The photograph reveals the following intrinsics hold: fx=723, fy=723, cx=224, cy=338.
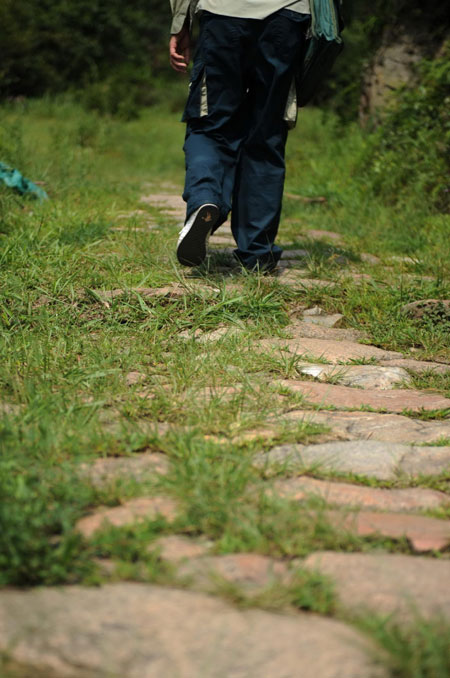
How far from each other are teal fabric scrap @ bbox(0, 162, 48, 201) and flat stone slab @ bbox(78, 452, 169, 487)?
3.12 metres

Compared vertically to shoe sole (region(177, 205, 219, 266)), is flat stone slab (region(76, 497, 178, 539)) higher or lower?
lower

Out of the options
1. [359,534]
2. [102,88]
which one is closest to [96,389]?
[359,534]

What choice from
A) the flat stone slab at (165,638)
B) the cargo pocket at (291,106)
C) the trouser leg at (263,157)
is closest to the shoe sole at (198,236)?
the trouser leg at (263,157)

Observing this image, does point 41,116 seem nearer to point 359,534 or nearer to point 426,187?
point 426,187

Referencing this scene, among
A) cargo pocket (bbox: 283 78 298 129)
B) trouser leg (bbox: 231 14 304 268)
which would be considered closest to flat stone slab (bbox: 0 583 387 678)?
trouser leg (bbox: 231 14 304 268)

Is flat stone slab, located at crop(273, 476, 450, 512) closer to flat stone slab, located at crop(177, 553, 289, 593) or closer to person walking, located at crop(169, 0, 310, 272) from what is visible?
flat stone slab, located at crop(177, 553, 289, 593)

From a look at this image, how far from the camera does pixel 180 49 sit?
9.79 ft

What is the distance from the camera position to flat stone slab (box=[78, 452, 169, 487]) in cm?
141

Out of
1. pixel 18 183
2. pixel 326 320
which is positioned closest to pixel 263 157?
pixel 326 320

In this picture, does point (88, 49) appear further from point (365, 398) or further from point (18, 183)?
point (365, 398)

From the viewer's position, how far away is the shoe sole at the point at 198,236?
2672 mm

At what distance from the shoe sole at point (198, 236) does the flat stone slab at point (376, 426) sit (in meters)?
1.03

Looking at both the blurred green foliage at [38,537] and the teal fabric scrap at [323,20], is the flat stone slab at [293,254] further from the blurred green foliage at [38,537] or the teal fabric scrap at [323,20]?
the blurred green foliage at [38,537]

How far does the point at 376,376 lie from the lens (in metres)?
2.26
